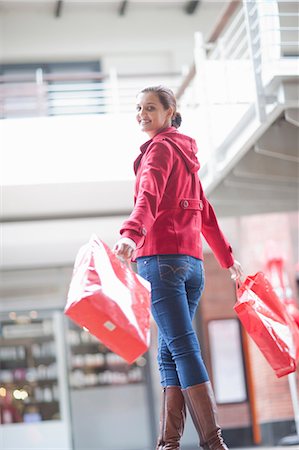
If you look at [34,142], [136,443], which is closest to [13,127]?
[34,142]

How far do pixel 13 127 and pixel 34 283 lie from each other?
2569 millimetres

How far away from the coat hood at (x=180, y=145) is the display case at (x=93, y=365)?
24.9ft

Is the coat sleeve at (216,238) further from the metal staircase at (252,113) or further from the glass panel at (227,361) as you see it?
the glass panel at (227,361)

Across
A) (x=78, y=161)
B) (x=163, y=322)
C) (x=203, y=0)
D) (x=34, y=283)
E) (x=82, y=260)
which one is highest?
→ (x=203, y=0)

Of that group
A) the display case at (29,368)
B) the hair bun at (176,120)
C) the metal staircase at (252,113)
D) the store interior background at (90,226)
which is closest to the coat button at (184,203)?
the hair bun at (176,120)

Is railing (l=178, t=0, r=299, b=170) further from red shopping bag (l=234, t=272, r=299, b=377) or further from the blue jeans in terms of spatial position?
the blue jeans

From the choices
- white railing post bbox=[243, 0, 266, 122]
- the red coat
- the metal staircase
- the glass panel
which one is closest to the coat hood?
the red coat

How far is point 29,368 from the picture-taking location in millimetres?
10031

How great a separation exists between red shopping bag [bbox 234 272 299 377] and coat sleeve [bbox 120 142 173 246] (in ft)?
1.66

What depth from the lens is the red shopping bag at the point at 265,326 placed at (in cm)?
295

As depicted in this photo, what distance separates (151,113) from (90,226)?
685 cm

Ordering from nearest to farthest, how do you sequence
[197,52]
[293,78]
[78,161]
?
[293,78], [197,52], [78,161]

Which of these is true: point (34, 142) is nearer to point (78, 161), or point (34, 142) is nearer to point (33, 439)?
point (78, 161)

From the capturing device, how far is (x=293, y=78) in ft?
18.8
